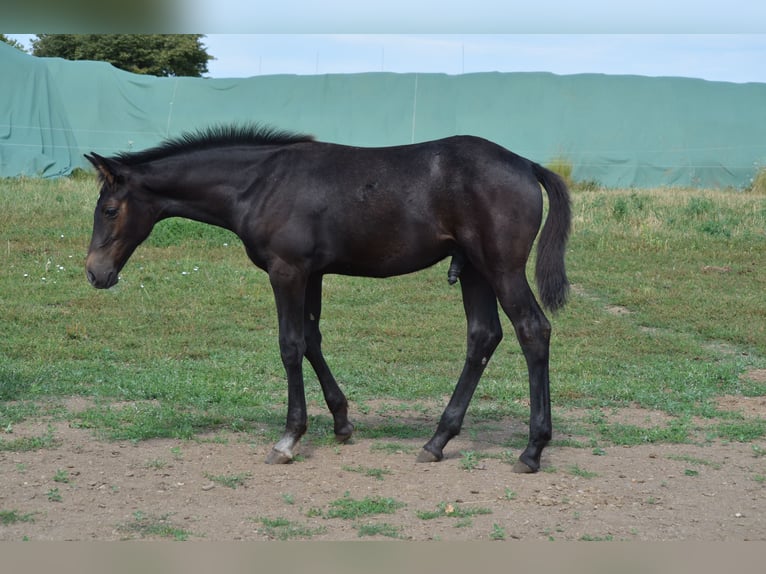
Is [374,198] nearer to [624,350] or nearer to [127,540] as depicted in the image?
[127,540]

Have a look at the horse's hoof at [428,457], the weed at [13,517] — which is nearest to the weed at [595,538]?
the horse's hoof at [428,457]

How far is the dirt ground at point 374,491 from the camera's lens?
4.78m

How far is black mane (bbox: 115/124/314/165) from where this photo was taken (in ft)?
20.8

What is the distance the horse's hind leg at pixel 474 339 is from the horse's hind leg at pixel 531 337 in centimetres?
42

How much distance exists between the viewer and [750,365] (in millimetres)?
9023

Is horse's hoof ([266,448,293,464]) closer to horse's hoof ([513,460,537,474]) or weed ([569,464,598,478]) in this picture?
horse's hoof ([513,460,537,474])

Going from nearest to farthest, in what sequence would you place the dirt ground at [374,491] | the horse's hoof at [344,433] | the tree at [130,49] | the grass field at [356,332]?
the dirt ground at [374,491] → the horse's hoof at [344,433] → the grass field at [356,332] → the tree at [130,49]

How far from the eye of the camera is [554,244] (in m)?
6.10

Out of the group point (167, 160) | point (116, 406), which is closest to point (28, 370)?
point (116, 406)

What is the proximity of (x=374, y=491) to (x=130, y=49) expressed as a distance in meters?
28.1

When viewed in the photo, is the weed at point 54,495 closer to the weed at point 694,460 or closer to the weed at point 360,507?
the weed at point 360,507

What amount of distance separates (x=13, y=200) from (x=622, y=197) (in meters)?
10.5

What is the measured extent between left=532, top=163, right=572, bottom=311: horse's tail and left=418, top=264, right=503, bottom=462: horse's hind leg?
0.40 metres

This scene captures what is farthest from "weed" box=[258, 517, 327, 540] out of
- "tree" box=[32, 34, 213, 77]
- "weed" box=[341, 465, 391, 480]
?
"tree" box=[32, 34, 213, 77]
